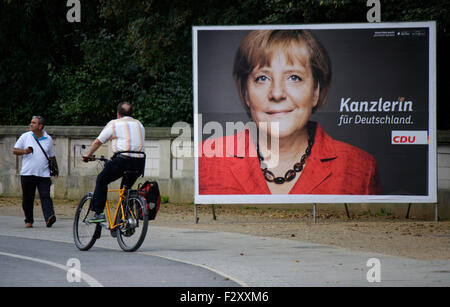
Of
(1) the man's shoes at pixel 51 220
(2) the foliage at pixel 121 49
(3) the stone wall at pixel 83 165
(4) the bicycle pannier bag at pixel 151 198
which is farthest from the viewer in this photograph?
(3) the stone wall at pixel 83 165

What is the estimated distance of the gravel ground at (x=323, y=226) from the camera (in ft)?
39.2

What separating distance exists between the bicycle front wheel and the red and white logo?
19.9 ft

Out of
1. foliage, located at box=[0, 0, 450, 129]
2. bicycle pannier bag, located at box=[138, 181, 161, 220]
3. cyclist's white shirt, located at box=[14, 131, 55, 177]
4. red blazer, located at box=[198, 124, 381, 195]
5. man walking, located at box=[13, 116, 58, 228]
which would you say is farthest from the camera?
foliage, located at box=[0, 0, 450, 129]

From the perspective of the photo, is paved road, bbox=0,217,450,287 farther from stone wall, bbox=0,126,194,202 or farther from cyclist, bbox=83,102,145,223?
stone wall, bbox=0,126,194,202

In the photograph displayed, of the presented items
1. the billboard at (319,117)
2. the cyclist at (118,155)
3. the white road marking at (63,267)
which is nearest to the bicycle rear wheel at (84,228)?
the cyclist at (118,155)

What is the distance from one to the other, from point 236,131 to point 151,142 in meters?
5.65

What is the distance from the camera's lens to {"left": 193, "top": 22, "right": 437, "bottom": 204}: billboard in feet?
50.1

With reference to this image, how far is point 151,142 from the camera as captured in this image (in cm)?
2059

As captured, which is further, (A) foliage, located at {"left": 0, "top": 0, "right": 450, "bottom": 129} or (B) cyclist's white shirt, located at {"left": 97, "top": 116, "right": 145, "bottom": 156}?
(A) foliage, located at {"left": 0, "top": 0, "right": 450, "bottom": 129}

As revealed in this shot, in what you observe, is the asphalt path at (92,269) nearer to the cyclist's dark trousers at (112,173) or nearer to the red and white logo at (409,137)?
the cyclist's dark trousers at (112,173)

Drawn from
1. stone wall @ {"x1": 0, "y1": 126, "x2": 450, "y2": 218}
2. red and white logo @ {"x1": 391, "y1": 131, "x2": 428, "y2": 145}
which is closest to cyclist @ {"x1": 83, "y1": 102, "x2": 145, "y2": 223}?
red and white logo @ {"x1": 391, "y1": 131, "x2": 428, "y2": 145}

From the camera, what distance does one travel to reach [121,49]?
24812mm

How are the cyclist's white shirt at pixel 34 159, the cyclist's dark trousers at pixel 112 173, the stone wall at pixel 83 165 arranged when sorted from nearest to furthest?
1. the cyclist's dark trousers at pixel 112 173
2. the cyclist's white shirt at pixel 34 159
3. the stone wall at pixel 83 165

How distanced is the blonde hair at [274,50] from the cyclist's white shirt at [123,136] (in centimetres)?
448
